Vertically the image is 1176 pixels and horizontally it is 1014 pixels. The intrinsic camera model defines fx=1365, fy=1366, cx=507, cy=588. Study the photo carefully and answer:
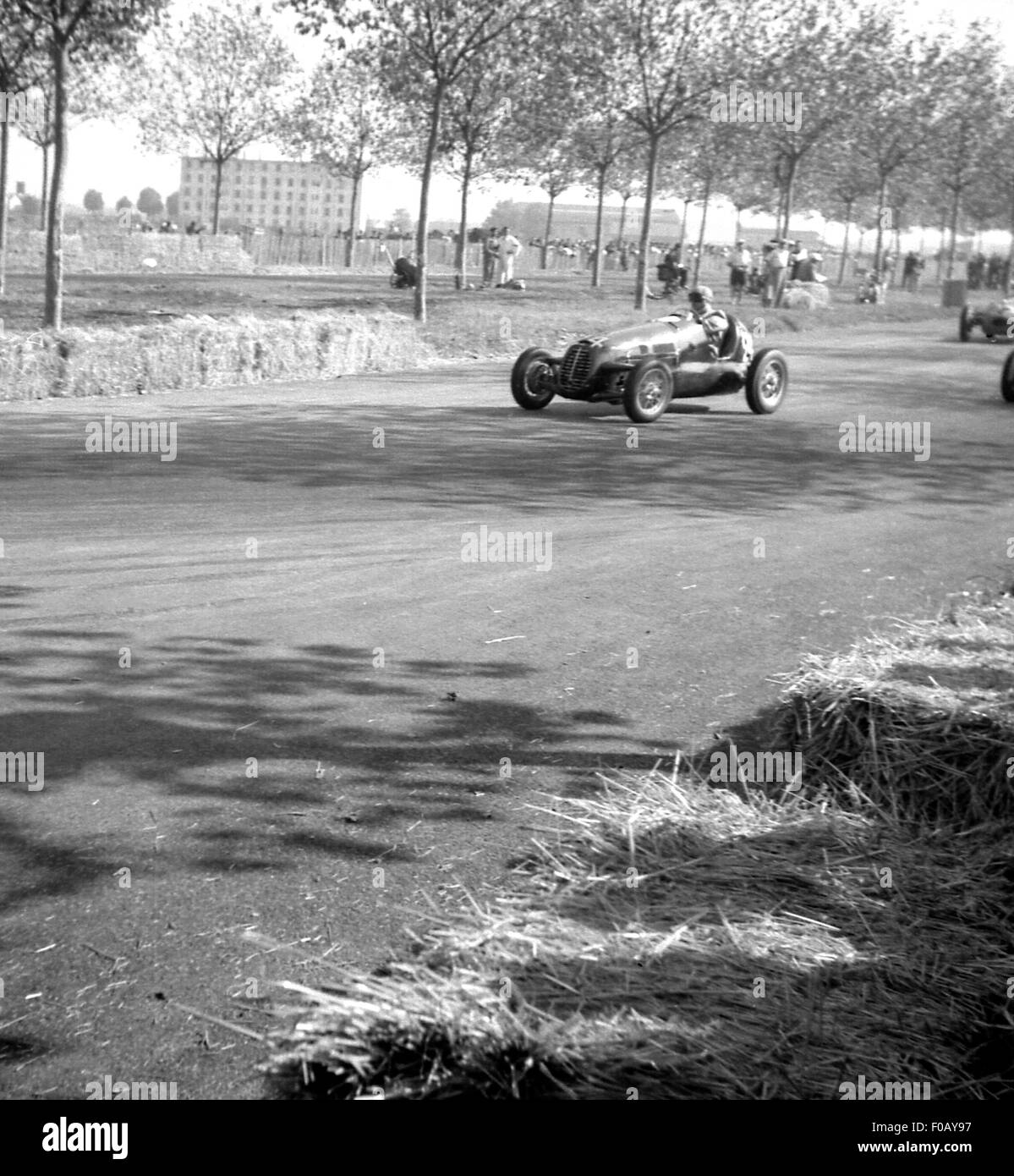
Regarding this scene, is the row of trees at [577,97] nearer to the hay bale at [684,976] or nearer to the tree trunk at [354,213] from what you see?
the tree trunk at [354,213]

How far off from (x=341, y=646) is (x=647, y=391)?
28.1 ft

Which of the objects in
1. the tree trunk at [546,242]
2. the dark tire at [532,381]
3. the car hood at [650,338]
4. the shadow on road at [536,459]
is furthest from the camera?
the tree trunk at [546,242]

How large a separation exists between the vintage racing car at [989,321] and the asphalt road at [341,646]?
15841mm

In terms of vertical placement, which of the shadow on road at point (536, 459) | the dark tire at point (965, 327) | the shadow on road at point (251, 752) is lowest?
the shadow on road at point (251, 752)

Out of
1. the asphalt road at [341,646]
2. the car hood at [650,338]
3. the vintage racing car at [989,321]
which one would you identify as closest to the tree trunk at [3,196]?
the asphalt road at [341,646]

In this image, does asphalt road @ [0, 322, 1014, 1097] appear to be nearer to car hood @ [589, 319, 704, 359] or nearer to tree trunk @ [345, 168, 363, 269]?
car hood @ [589, 319, 704, 359]

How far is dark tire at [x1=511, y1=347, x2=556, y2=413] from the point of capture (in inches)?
591

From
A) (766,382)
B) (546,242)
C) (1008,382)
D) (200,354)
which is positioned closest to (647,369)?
(766,382)

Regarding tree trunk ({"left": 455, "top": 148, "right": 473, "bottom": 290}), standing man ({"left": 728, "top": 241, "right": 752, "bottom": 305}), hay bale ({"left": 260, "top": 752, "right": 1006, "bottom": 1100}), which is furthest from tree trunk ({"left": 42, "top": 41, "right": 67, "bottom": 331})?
standing man ({"left": 728, "top": 241, "right": 752, "bottom": 305})

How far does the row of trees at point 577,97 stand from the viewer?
2164 centimetres
